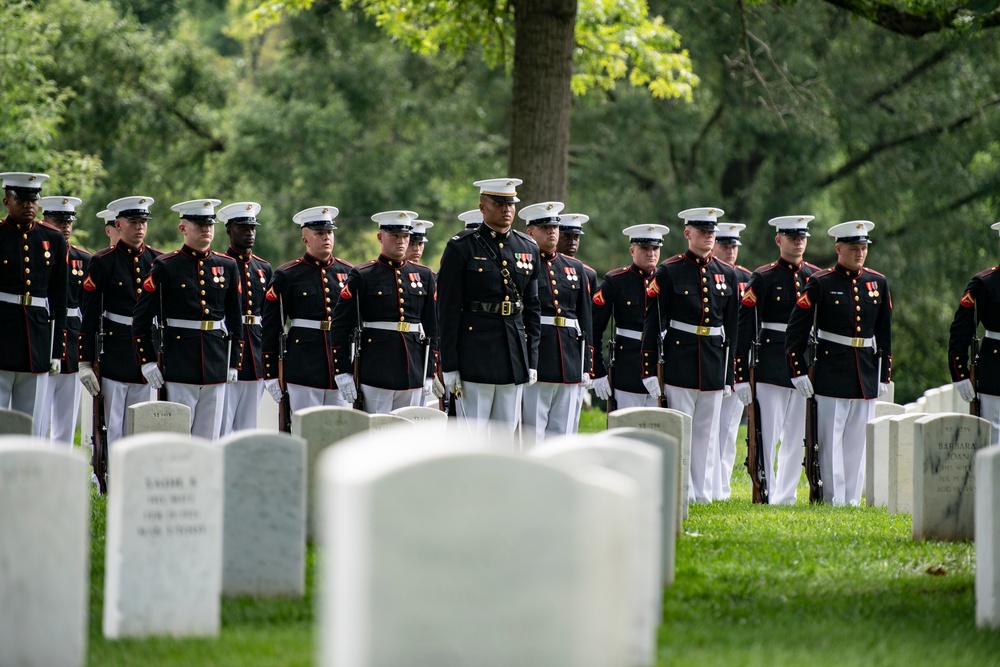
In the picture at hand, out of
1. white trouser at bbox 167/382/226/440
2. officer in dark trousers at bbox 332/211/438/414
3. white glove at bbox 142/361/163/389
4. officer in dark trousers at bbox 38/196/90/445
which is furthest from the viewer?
officer in dark trousers at bbox 38/196/90/445

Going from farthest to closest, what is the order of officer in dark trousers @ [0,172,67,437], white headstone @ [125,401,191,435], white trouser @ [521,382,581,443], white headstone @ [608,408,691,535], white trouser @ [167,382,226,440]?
white trouser @ [167,382,226,440] → white trouser @ [521,382,581,443] → officer in dark trousers @ [0,172,67,437] → white headstone @ [125,401,191,435] → white headstone @ [608,408,691,535]

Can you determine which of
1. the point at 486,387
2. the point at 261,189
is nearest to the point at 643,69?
the point at 261,189

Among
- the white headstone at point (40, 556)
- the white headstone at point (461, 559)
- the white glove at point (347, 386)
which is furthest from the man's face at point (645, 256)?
the white headstone at point (461, 559)

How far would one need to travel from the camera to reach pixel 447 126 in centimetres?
Answer: 2439

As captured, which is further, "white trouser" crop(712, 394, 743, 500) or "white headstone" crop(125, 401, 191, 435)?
"white trouser" crop(712, 394, 743, 500)

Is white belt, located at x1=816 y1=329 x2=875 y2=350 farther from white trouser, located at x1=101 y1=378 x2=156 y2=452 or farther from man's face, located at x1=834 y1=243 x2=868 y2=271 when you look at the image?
white trouser, located at x1=101 y1=378 x2=156 y2=452

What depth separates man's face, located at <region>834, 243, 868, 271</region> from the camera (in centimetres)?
1055

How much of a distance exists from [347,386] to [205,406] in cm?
107

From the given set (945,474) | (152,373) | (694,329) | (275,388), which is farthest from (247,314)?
(945,474)

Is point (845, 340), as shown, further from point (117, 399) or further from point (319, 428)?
point (117, 399)

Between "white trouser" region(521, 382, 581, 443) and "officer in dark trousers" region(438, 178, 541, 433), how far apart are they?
3.81 feet

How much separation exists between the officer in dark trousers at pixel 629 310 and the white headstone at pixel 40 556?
7235 millimetres

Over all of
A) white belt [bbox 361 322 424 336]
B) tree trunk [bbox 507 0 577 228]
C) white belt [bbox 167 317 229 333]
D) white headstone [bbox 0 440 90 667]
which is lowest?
white headstone [bbox 0 440 90 667]

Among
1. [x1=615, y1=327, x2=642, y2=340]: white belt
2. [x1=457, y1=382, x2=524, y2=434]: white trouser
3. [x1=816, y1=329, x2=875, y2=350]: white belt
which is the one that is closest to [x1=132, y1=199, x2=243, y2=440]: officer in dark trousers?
[x1=457, y1=382, x2=524, y2=434]: white trouser
